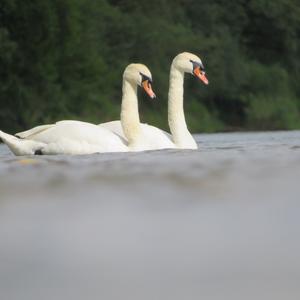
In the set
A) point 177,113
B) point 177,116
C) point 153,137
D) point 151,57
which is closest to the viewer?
point 153,137

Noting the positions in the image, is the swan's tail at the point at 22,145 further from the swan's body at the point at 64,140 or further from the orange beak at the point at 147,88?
the orange beak at the point at 147,88

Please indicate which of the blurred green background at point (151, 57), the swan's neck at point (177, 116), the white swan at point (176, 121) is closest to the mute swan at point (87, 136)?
the white swan at point (176, 121)

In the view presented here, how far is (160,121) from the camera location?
36.6 m

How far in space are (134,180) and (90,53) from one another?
105 ft

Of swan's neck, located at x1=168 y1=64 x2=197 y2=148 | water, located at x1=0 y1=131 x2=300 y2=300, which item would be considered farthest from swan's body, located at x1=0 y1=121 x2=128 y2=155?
water, located at x1=0 y1=131 x2=300 y2=300

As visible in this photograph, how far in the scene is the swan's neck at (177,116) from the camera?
10086mm

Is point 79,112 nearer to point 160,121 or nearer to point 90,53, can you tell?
point 90,53

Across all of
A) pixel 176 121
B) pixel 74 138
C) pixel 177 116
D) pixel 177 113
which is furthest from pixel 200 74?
pixel 74 138

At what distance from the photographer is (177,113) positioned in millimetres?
11438

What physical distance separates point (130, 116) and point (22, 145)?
3.37 feet

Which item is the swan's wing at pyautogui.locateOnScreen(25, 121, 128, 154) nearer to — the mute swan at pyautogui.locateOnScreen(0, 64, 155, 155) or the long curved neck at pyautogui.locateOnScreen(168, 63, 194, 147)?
the mute swan at pyautogui.locateOnScreen(0, 64, 155, 155)

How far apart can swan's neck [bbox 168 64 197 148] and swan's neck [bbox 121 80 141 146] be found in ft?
1.16

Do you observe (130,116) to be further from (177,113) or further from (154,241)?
(154,241)

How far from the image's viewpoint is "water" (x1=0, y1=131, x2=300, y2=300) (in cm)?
101
